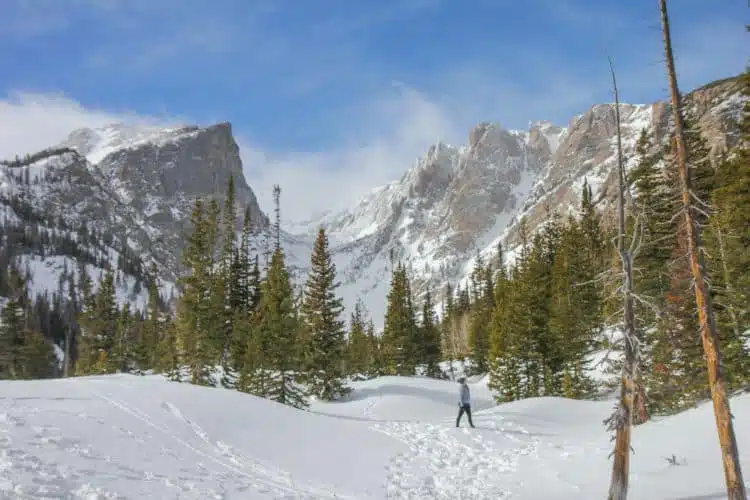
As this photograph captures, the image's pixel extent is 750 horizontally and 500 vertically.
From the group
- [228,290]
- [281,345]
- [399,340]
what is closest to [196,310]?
[281,345]

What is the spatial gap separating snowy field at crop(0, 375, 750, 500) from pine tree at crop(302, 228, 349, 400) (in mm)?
11779

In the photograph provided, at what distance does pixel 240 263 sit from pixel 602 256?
4302 cm

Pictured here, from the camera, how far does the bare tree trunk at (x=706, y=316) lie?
11.6 m

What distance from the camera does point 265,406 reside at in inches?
822

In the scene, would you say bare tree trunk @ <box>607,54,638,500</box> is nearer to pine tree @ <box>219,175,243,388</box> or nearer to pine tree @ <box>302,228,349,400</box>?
pine tree @ <box>302,228,349,400</box>

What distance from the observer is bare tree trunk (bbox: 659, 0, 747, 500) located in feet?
37.9

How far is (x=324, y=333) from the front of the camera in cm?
3594

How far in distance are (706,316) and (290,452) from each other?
12327mm

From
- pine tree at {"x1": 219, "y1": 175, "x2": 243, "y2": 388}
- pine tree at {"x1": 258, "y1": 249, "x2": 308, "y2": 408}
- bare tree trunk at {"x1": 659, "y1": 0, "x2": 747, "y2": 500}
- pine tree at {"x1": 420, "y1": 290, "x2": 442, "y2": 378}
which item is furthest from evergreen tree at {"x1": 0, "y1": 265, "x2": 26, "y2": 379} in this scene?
bare tree trunk at {"x1": 659, "y1": 0, "x2": 747, "y2": 500}

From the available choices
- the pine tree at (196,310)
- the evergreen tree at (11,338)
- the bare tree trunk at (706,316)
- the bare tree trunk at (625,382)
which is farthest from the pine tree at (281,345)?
the evergreen tree at (11,338)

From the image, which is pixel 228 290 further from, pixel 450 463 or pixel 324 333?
pixel 450 463

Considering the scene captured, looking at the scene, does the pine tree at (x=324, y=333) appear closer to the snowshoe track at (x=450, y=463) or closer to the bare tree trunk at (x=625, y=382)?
the snowshoe track at (x=450, y=463)

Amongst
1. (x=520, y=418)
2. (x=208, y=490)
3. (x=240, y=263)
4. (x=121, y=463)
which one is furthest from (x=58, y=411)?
(x=240, y=263)

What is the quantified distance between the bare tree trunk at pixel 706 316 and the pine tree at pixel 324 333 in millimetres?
23538
